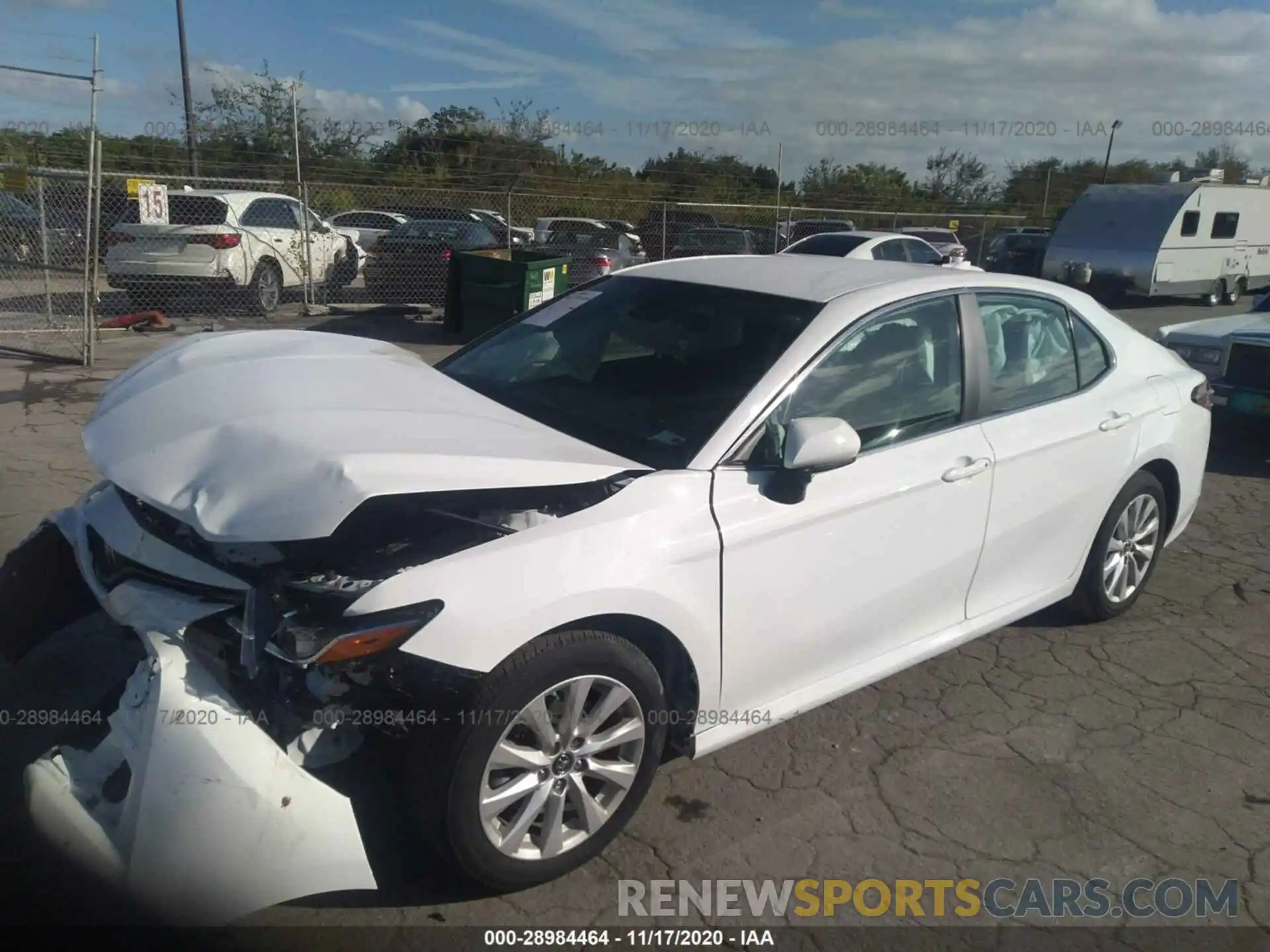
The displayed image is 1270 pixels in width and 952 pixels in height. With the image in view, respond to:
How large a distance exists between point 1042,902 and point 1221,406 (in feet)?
26.0

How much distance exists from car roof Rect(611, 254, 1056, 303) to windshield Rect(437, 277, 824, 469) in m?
0.07

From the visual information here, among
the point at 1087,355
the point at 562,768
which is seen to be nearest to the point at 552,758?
the point at 562,768

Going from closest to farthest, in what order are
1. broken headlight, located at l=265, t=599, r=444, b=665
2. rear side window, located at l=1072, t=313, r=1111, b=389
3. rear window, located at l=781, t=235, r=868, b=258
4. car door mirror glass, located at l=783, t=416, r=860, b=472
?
1. broken headlight, located at l=265, t=599, r=444, b=665
2. car door mirror glass, located at l=783, t=416, r=860, b=472
3. rear side window, located at l=1072, t=313, r=1111, b=389
4. rear window, located at l=781, t=235, r=868, b=258

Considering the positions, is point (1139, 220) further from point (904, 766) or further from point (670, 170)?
point (904, 766)

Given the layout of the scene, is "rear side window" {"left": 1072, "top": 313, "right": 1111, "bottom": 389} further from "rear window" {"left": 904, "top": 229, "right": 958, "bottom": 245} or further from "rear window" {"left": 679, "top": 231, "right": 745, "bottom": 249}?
"rear window" {"left": 904, "top": 229, "right": 958, "bottom": 245}

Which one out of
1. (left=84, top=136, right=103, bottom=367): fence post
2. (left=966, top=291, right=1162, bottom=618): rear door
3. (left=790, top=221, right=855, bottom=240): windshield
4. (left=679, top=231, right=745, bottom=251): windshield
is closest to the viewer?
(left=966, top=291, right=1162, bottom=618): rear door

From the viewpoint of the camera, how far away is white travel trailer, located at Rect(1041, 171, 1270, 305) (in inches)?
773

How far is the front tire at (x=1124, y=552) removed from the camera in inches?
170

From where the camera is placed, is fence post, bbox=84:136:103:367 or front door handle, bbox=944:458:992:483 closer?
front door handle, bbox=944:458:992:483

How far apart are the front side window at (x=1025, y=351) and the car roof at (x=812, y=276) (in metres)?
0.09

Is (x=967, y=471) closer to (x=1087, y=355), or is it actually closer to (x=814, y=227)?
(x=1087, y=355)

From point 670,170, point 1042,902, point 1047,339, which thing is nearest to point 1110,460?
point 1047,339

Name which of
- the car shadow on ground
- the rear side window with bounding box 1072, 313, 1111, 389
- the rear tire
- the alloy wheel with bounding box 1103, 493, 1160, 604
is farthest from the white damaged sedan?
the rear tire

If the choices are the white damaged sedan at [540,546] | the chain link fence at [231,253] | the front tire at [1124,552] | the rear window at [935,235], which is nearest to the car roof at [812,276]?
the white damaged sedan at [540,546]
